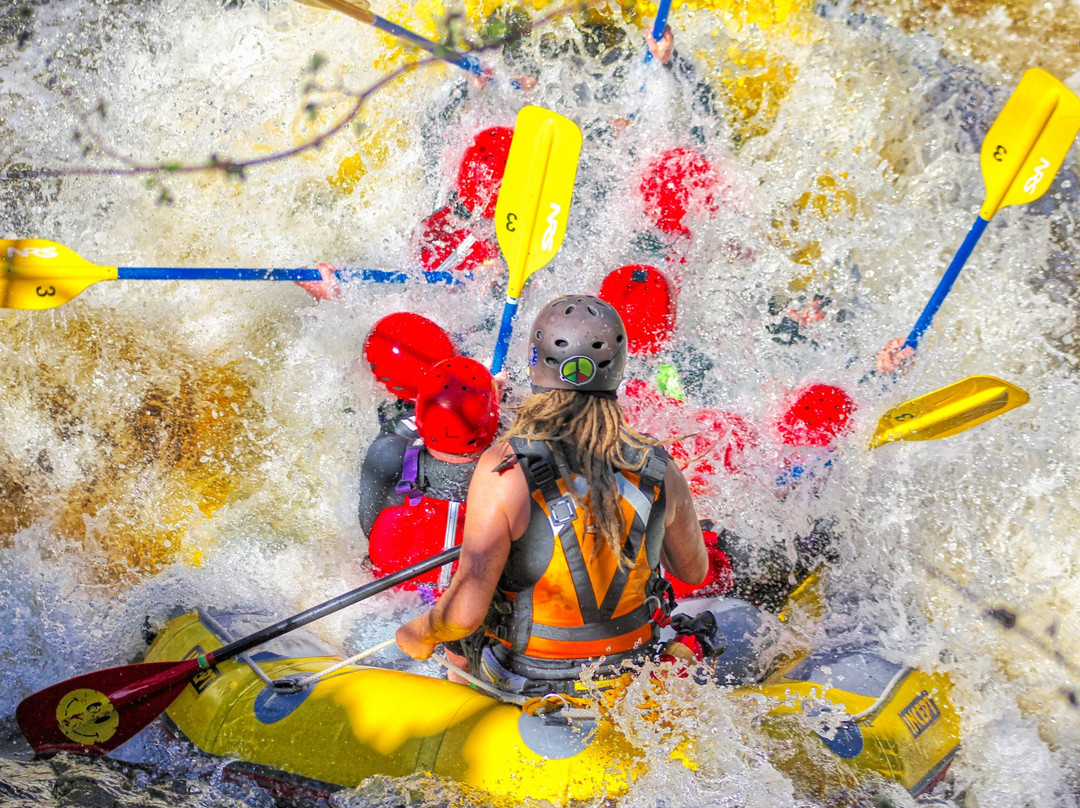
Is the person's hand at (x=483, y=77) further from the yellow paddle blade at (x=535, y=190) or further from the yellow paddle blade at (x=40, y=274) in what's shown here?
the yellow paddle blade at (x=40, y=274)

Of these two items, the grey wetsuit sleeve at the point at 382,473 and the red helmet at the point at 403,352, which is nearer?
the grey wetsuit sleeve at the point at 382,473

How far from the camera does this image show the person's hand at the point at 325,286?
11.4ft

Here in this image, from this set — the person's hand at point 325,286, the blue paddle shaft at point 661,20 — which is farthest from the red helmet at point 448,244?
the blue paddle shaft at point 661,20

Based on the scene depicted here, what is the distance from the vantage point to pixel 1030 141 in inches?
116

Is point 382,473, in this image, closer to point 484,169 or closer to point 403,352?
point 403,352

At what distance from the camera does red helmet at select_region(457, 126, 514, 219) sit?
149 inches

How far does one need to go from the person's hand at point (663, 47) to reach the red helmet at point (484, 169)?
2.69 ft

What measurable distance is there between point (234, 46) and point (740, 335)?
3310 millimetres

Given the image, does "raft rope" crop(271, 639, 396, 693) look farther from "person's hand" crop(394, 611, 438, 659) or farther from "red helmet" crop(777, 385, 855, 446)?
"red helmet" crop(777, 385, 855, 446)

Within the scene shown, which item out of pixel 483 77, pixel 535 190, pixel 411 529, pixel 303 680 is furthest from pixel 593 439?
pixel 483 77

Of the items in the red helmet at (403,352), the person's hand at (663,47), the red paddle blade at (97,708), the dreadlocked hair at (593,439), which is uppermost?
the person's hand at (663,47)

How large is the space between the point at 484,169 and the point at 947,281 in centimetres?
223

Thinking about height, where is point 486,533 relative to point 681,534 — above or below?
below

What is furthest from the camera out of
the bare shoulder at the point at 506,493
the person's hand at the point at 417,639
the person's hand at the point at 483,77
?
the person's hand at the point at 483,77
